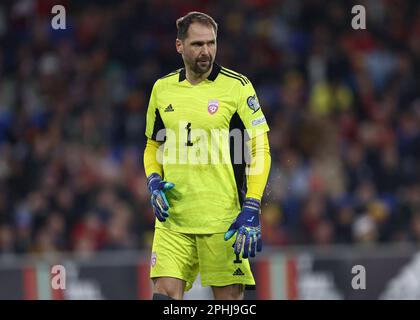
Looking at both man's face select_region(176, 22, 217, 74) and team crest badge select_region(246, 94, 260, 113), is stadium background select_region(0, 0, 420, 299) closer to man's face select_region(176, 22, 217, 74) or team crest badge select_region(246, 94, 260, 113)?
team crest badge select_region(246, 94, 260, 113)

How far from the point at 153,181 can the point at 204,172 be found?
33cm

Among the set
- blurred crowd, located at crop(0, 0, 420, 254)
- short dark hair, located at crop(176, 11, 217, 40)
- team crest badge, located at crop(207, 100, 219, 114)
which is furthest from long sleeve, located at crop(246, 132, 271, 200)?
blurred crowd, located at crop(0, 0, 420, 254)

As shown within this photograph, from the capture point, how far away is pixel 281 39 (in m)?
15.4

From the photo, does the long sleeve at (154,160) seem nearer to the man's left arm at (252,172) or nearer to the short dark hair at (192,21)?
the man's left arm at (252,172)

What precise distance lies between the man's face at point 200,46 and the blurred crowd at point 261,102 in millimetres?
5829

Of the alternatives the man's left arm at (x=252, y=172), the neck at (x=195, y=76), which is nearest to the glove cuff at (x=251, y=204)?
the man's left arm at (x=252, y=172)

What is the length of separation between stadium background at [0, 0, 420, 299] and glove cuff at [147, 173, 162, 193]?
4359 mm

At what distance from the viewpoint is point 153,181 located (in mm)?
7352

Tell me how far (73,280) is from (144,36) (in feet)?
14.1

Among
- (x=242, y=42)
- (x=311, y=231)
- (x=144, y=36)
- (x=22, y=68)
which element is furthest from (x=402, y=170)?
(x=22, y=68)

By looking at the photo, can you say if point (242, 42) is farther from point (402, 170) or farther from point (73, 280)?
point (73, 280)

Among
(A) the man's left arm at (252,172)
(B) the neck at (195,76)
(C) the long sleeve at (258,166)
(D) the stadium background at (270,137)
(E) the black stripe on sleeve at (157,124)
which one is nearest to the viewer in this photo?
(A) the man's left arm at (252,172)

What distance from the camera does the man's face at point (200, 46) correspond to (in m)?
7.12

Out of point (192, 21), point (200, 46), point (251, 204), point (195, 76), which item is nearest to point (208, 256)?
point (251, 204)
